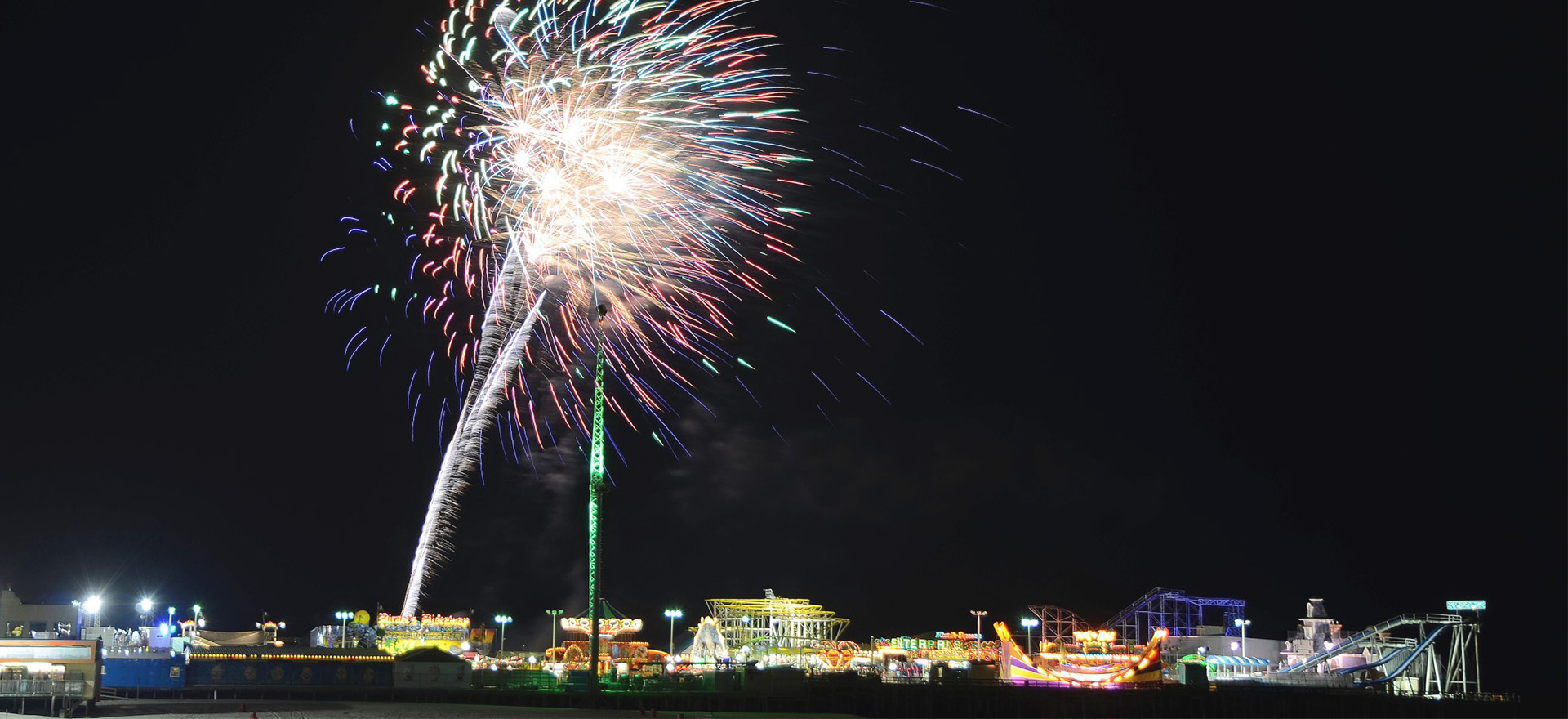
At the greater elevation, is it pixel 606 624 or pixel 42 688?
pixel 42 688

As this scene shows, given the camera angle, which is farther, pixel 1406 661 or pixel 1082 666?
pixel 1082 666

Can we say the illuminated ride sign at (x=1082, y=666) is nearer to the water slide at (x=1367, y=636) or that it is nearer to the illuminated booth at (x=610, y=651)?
the water slide at (x=1367, y=636)

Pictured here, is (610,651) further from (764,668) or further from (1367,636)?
(1367,636)

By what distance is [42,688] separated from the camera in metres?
41.3

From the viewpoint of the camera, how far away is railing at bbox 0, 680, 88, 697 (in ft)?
132

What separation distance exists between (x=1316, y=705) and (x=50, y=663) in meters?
61.6

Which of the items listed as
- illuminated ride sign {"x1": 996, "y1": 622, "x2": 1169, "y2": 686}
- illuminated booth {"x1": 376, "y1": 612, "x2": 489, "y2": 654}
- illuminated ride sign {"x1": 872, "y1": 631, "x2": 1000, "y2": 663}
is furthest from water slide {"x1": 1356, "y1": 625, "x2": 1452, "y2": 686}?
illuminated booth {"x1": 376, "y1": 612, "x2": 489, "y2": 654}

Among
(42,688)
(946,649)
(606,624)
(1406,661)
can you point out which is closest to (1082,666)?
(946,649)

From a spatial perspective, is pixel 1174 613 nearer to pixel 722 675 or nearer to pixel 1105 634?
pixel 1105 634

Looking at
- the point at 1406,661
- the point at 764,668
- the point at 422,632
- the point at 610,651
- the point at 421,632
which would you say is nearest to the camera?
the point at 764,668

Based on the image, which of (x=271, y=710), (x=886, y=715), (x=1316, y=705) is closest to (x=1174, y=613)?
(x=1316, y=705)

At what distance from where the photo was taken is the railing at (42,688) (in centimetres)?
4019

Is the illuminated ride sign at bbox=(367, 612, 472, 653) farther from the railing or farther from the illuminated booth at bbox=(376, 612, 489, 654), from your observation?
the railing

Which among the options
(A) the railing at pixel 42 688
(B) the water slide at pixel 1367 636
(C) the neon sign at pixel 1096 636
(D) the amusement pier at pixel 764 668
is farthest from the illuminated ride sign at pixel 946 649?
(A) the railing at pixel 42 688
